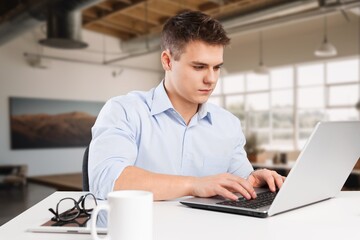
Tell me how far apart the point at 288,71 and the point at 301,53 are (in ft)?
1.71

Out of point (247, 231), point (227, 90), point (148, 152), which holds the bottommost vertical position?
point (247, 231)

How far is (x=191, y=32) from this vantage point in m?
1.31

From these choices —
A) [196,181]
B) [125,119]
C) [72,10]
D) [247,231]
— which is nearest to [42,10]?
[72,10]

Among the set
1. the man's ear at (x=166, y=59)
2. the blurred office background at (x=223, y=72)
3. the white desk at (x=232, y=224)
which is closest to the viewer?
the white desk at (x=232, y=224)

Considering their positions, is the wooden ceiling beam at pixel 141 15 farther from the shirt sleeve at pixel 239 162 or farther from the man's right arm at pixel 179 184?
the man's right arm at pixel 179 184

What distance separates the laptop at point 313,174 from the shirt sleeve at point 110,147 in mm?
232

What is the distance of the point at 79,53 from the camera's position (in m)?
8.61

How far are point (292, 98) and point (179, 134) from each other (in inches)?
289

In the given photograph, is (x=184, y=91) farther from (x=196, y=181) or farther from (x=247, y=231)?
(x=247, y=231)

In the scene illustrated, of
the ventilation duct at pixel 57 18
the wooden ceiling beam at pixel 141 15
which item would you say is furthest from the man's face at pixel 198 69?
the wooden ceiling beam at pixel 141 15

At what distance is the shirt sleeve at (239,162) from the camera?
1478 mm

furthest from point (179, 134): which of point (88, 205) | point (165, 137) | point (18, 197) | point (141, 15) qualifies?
point (141, 15)

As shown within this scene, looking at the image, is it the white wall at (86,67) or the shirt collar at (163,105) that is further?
the white wall at (86,67)

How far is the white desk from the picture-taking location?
73 centimetres
